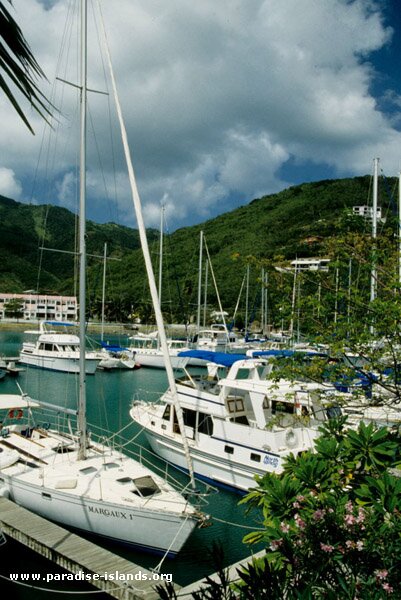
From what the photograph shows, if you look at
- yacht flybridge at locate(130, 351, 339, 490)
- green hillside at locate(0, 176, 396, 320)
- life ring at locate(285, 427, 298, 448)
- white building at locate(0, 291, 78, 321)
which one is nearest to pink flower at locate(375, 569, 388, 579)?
yacht flybridge at locate(130, 351, 339, 490)

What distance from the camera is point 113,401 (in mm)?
29562

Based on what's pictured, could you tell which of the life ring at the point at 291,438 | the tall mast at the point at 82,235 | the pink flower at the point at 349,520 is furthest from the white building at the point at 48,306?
the pink flower at the point at 349,520

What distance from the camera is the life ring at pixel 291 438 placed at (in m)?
14.1

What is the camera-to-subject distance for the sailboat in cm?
1019

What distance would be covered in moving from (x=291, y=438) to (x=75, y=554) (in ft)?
23.8

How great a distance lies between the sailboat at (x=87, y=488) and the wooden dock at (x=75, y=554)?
60cm

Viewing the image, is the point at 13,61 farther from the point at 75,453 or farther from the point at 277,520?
the point at 75,453

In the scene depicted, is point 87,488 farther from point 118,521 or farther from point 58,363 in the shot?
point 58,363

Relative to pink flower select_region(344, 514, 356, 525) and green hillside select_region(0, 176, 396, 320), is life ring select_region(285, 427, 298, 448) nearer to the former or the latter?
pink flower select_region(344, 514, 356, 525)

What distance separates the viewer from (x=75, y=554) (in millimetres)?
9234

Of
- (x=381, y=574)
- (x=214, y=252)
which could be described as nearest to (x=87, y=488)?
(x=381, y=574)

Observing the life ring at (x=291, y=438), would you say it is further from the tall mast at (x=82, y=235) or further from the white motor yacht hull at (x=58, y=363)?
the white motor yacht hull at (x=58, y=363)

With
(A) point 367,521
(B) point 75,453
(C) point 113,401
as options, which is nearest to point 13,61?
(A) point 367,521

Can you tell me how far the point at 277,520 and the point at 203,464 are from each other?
11.3 metres
